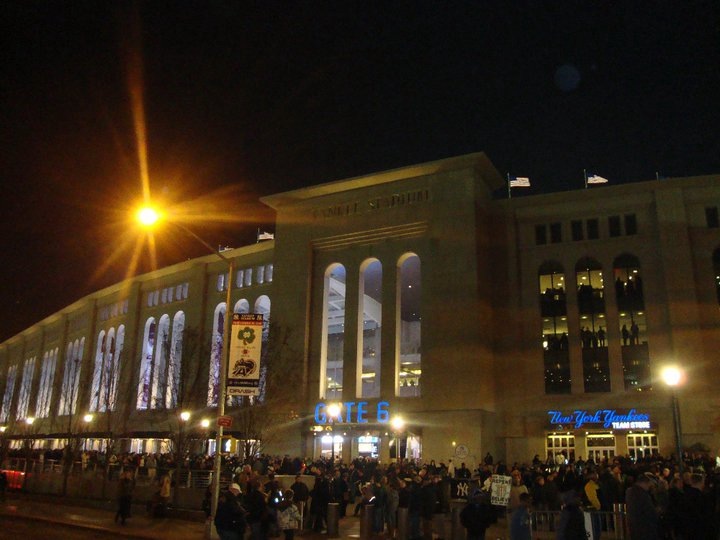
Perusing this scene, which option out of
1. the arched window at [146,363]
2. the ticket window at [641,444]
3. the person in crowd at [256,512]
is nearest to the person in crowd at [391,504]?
the person in crowd at [256,512]

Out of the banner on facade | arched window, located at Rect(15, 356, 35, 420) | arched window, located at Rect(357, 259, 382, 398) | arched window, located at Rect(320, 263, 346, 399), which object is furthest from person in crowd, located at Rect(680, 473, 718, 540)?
arched window, located at Rect(15, 356, 35, 420)

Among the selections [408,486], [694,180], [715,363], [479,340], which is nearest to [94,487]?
[408,486]

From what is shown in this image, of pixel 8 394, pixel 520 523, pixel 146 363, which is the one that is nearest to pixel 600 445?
pixel 520 523

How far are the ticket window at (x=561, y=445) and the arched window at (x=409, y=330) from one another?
31.0ft

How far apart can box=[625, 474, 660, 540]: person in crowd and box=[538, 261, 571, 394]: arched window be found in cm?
3427

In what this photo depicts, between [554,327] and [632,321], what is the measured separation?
15.8 feet

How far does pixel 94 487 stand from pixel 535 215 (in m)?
32.1

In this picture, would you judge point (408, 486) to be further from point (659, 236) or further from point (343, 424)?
point (659, 236)

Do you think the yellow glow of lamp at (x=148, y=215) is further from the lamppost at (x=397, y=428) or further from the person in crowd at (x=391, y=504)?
the lamppost at (x=397, y=428)

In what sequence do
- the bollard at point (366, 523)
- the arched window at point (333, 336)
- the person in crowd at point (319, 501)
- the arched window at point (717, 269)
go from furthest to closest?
the arched window at point (333, 336) → the arched window at point (717, 269) → the person in crowd at point (319, 501) → the bollard at point (366, 523)

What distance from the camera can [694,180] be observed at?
1668 inches

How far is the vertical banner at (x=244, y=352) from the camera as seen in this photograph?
19.5m

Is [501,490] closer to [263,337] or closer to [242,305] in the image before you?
[263,337]

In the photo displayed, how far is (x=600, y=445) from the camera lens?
41625 mm
